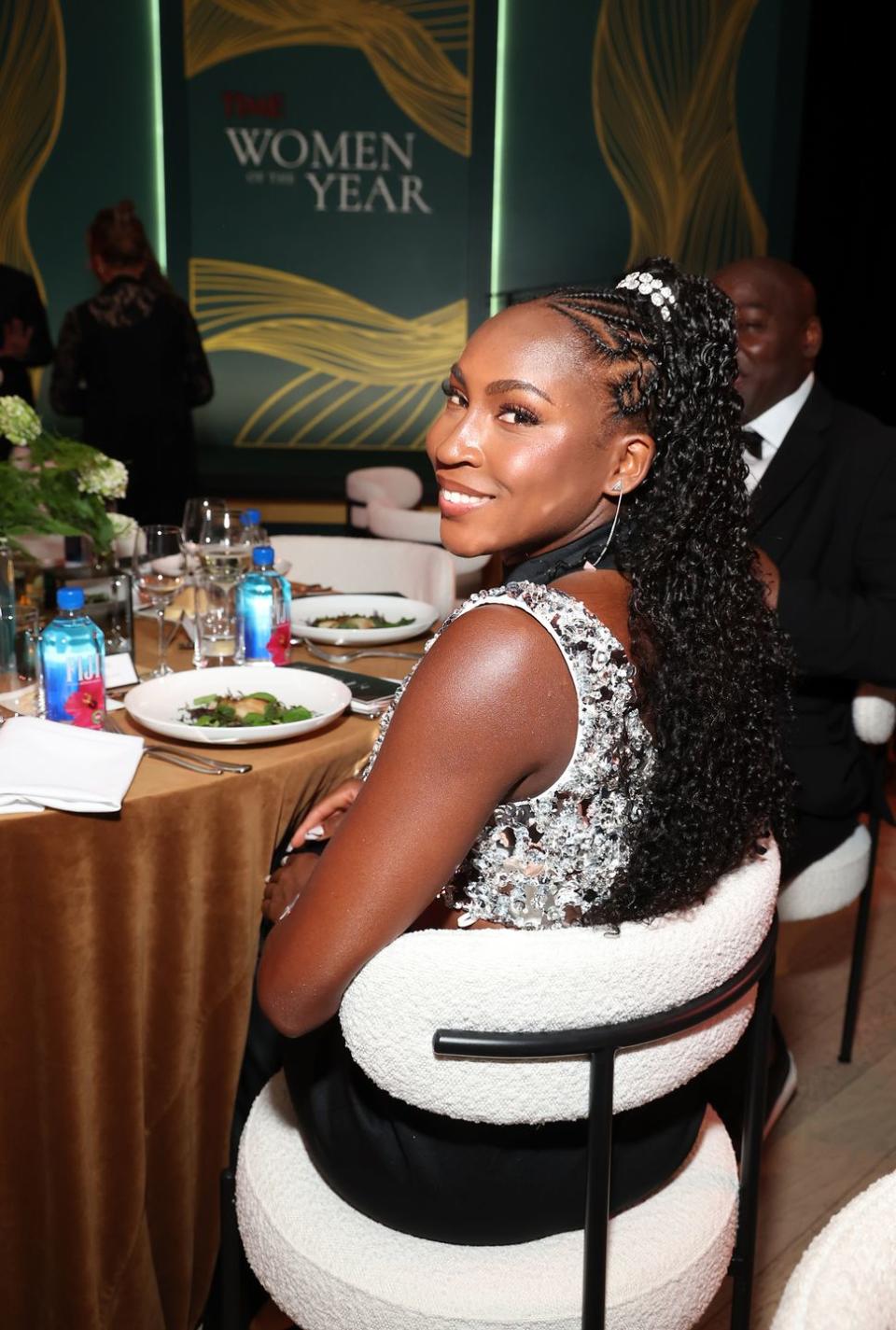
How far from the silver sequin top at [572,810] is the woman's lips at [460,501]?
0.12m

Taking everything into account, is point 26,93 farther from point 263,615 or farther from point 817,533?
point 817,533

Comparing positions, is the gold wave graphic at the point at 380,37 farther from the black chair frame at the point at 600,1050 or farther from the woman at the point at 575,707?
the black chair frame at the point at 600,1050

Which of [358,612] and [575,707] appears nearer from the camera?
[575,707]

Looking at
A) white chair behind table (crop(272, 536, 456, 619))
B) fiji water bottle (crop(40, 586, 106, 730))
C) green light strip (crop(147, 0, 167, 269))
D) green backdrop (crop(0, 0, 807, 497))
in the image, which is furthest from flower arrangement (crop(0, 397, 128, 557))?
green light strip (crop(147, 0, 167, 269))

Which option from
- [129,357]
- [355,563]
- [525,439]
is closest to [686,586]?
[525,439]

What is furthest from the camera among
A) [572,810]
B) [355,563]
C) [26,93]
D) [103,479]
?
[26,93]

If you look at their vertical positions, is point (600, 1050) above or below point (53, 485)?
below

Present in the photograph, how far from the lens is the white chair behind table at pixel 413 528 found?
143 inches

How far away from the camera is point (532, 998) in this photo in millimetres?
1103

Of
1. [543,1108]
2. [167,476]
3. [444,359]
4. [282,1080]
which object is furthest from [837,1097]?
[444,359]

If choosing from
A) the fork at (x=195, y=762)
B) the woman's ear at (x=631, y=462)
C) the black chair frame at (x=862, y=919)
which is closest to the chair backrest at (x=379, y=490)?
the black chair frame at (x=862, y=919)

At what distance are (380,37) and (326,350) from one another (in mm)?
1906

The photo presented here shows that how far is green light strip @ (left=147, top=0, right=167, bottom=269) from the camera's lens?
24.9ft

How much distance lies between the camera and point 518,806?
1.24 meters
